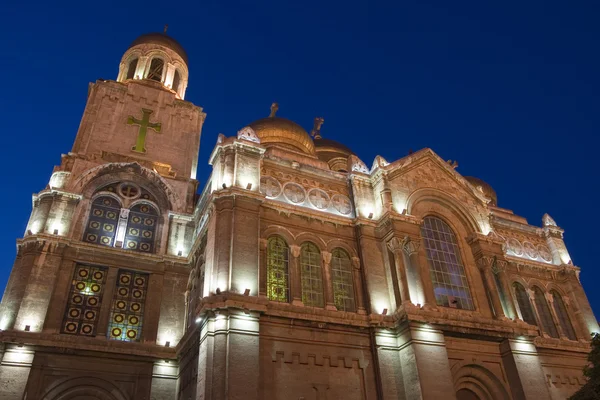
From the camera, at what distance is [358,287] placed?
21.9 m

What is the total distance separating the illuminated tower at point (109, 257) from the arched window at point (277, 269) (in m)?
5.66

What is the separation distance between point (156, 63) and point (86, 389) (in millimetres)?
22419

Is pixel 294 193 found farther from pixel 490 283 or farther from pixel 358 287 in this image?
pixel 490 283

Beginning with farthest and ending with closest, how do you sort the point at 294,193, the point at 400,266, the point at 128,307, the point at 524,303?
1. the point at 524,303
2. the point at 294,193
3. the point at 128,307
4. the point at 400,266

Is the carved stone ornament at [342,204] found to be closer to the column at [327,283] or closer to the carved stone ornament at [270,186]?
the column at [327,283]

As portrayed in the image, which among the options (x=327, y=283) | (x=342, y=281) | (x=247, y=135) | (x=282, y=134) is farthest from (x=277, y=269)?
(x=282, y=134)

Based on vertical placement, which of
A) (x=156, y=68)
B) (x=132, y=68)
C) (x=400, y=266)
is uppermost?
(x=156, y=68)

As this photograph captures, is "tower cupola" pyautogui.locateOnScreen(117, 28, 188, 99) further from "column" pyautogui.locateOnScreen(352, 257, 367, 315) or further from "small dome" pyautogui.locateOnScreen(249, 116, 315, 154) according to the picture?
"column" pyautogui.locateOnScreen(352, 257, 367, 315)

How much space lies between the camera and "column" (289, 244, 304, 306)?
66.1 feet

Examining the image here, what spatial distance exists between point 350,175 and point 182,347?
11466 millimetres

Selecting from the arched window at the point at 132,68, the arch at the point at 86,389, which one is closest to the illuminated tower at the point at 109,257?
the arch at the point at 86,389

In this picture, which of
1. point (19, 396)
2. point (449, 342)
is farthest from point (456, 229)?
point (19, 396)

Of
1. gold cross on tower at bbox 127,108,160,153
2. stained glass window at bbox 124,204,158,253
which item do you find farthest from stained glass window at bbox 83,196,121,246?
gold cross on tower at bbox 127,108,160,153

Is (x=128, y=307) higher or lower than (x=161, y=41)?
lower
